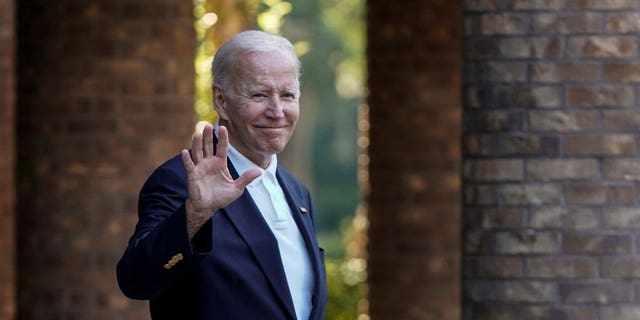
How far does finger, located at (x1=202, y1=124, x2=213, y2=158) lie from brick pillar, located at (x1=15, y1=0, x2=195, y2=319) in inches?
144

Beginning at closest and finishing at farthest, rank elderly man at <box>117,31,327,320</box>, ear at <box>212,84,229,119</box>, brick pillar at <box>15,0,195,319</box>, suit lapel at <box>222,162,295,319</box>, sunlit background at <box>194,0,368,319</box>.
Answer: elderly man at <box>117,31,327,320</box>, suit lapel at <box>222,162,295,319</box>, ear at <box>212,84,229,119</box>, brick pillar at <box>15,0,195,319</box>, sunlit background at <box>194,0,368,319</box>

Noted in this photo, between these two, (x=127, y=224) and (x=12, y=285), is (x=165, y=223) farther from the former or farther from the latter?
(x=12, y=285)

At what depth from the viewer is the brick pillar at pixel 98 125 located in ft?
22.7

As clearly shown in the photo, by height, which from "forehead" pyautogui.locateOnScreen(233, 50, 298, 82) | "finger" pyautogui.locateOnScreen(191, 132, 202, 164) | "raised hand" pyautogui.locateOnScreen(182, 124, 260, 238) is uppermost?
"forehead" pyautogui.locateOnScreen(233, 50, 298, 82)

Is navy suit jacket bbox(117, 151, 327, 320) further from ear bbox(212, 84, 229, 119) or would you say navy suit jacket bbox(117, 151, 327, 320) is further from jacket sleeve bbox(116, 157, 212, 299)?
ear bbox(212, 84, 229, 119)

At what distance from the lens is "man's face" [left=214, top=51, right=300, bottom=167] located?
3.64 meters

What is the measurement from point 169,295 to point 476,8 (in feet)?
6.20

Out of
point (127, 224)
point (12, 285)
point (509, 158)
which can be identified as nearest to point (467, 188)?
point (509, 158)

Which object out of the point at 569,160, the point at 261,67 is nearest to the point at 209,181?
the point at 261,67

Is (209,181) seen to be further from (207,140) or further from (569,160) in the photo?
(569,160)

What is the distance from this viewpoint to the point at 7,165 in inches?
293

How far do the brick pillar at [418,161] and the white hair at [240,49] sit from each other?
18.2 ft

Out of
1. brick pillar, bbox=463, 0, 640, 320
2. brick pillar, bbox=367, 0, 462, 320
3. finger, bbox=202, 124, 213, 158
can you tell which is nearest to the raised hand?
finger, bbox=202, 124, 213, 158

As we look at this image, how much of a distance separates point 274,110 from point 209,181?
0.40m
